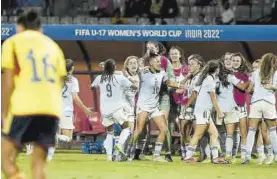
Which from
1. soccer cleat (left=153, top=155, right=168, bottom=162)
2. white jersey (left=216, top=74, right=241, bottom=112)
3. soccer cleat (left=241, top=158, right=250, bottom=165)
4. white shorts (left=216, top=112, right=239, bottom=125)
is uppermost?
white jersey (left=216, top=74, right=241, bottom=112)

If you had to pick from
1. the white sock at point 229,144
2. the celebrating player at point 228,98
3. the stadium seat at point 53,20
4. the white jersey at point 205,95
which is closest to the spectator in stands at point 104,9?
the stadium seat at point 53,20

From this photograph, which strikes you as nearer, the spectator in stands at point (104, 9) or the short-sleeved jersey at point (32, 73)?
the short-sleeved jersey at point (32, 73)

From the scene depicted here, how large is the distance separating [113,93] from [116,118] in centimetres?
49

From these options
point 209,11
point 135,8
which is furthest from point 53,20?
point 209,11

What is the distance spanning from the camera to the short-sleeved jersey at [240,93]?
18297 millimetres

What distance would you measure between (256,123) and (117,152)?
2.46m

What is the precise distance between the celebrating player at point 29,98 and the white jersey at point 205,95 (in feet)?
27.4

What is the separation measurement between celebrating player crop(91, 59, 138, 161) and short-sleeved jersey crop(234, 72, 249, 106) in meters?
1.82

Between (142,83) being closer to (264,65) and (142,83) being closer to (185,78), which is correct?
(185,78)

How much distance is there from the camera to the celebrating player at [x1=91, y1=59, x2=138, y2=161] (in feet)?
58.8

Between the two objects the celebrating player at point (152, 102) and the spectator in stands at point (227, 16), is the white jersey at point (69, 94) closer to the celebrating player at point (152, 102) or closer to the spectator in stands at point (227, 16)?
the celebrating player at point (152, 102)

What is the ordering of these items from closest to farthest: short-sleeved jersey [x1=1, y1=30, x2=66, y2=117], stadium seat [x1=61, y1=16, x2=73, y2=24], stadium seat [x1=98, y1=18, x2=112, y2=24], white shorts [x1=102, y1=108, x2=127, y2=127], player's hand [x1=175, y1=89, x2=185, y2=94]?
short-sleeved jersey [x1=1, y1=30, x2=66, y2=117]
white shorts [x1=102, y1=108, x2=127, y2=127]
player's hand [x1=175, y1=89, x2=185, y2=94]
stadium seat [x1=98, y1=18, x2=112, y2=24]
stadium seat [x1=61, y1=16, x2=73, y2=24]

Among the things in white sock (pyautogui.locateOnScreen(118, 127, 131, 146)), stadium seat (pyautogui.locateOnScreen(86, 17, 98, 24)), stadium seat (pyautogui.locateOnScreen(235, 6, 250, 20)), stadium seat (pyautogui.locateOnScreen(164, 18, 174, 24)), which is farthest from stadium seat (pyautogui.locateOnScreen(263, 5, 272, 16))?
white sock (pyautogui.locateOnScreen(118, 127, 131, 146))

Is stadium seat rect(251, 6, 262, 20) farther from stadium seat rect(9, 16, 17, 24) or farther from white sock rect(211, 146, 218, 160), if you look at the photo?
white sock rect(211, 146, 218, 160)
